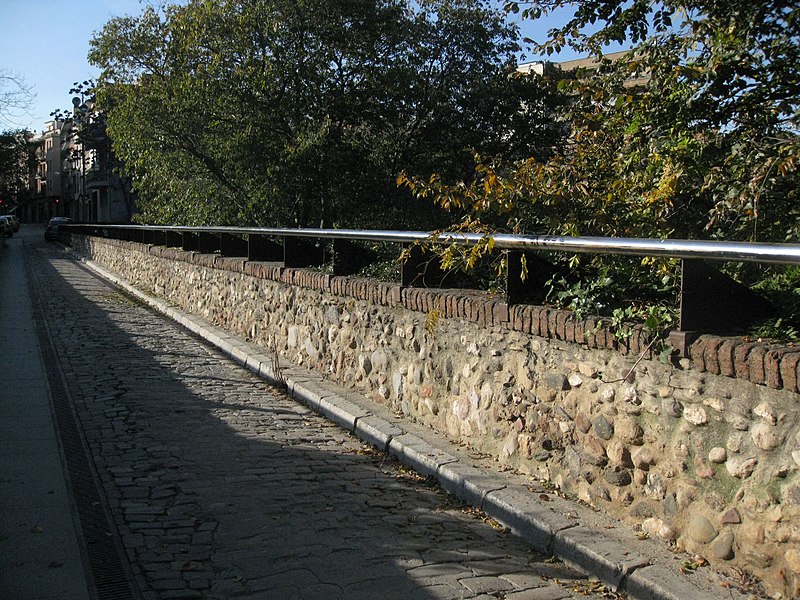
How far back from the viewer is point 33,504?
4785 mm

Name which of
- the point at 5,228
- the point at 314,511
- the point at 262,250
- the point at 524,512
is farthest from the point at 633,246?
the point at 5,228

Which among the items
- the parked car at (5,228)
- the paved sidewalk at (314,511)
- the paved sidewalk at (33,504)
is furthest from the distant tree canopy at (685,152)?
the parked car at (5,228)

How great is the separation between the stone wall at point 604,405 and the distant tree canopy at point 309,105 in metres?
12.2

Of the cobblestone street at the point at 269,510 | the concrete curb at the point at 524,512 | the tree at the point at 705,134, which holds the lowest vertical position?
the cobblestone street at the point at 269,510

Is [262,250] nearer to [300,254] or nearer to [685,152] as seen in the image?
[300,254]

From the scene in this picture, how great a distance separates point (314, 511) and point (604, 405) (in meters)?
→ 1.83

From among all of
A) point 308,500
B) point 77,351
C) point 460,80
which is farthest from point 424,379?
point 460,80

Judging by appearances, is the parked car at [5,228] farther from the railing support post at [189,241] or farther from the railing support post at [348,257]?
the railing support post at [348,257]

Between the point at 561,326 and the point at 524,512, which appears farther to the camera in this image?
the point at 561,326

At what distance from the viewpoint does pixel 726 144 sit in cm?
659

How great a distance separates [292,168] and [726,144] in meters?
13.9

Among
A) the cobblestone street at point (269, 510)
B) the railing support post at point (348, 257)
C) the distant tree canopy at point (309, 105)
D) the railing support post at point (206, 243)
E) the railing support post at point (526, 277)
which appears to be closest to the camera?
the cobblestone street at point (269, 510)

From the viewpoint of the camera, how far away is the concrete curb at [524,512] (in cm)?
363

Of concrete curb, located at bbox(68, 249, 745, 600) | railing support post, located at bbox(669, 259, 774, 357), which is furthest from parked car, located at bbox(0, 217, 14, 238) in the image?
railing support post, located at bbox(669, 259, 774, 357)
